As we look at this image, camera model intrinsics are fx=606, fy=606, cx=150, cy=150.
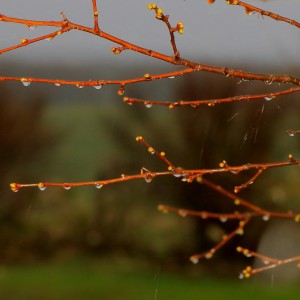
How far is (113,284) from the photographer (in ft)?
28.0

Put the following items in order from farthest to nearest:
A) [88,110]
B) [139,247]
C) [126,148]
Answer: [88,110], [139,247], [126,148]

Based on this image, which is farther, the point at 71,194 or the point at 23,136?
the point at 71,194

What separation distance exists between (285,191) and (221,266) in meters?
1.42

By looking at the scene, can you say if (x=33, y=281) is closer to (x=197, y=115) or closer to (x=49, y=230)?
(x=49, y=230)

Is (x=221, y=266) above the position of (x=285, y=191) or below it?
below

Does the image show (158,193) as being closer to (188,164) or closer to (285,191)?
A: (188,164)

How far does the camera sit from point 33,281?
8633 millimetres

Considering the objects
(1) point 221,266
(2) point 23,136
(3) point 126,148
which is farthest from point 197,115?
(2) point 23,136

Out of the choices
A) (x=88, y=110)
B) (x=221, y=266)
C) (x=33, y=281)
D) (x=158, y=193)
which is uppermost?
(x=88, y=110)

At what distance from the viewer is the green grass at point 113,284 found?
8.09m

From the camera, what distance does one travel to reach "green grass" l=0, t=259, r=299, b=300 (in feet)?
26.5

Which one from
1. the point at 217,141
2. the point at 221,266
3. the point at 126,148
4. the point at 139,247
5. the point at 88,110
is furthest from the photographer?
the point at 88,110

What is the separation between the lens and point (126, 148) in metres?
8.14

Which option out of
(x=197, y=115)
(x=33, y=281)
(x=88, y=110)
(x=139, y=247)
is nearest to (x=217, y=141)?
(x=197, y=115)
